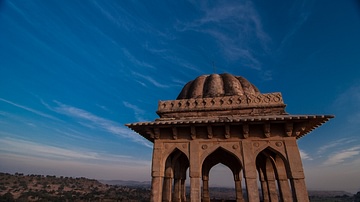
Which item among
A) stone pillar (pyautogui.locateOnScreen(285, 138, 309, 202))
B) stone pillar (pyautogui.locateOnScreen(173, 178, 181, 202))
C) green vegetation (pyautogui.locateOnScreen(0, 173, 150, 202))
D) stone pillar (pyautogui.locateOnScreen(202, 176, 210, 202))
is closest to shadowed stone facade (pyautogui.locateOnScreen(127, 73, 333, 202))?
stone pillar (pyautogui.locateOnScreen(285, 138, 309, 202))

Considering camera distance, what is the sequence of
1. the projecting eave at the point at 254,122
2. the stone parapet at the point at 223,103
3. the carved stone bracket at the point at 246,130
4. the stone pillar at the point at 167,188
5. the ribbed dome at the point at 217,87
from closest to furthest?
the projecting eave at the point at 254,122, the carved stone bracket at the point at 246,130, the stone parapet at the point at 223,103, the stone pillar at the point at 167,188, the ribbed dome at the point at 217,87

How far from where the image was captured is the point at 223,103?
480 inches

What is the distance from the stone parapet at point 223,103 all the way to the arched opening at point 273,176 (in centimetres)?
261

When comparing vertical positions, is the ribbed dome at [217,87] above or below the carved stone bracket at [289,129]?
above

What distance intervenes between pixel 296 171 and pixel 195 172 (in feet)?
15.0

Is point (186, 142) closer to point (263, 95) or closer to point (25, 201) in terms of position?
point (263, 95)

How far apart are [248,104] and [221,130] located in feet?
8.06

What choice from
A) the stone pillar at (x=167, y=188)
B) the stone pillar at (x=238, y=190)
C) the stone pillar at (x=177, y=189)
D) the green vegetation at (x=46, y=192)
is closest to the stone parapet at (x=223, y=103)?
the stone pillar at (x=167, y=188)

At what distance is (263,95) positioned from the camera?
1201 cm

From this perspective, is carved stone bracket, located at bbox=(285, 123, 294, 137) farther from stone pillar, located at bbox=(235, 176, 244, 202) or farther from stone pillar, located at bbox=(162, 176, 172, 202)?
stone pillar, located at bbox=(162, 176, 172, 202)

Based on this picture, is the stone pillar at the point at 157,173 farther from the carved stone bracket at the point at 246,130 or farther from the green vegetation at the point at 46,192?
the green vegetation at the point at 46,192

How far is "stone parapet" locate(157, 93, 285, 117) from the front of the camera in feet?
38.4

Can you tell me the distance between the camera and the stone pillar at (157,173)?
400 inches

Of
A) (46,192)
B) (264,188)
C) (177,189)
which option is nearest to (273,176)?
(264,188)
